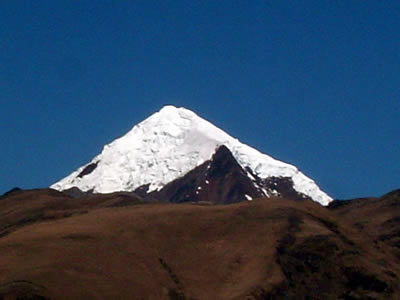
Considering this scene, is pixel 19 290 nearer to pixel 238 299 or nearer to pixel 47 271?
pixel 47 271

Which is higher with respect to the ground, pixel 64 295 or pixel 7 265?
pixel 7 265

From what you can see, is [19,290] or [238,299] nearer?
[19,290]

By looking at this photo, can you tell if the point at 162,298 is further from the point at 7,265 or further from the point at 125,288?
the point at 7,265

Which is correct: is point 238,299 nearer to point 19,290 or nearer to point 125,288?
point 125,288

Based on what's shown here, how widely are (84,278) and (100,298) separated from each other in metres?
9.63

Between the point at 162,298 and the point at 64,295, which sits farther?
the point at 162,298

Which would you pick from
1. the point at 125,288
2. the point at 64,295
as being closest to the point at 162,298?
the point at 125,288

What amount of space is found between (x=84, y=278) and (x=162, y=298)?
15097 millimetres

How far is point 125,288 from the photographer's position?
196 metres

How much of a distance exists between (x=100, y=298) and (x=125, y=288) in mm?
8917

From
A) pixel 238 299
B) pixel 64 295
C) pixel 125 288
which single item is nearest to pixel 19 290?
pixel 64 295

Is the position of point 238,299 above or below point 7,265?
below

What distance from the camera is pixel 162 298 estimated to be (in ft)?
652

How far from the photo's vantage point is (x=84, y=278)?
19662 cm
